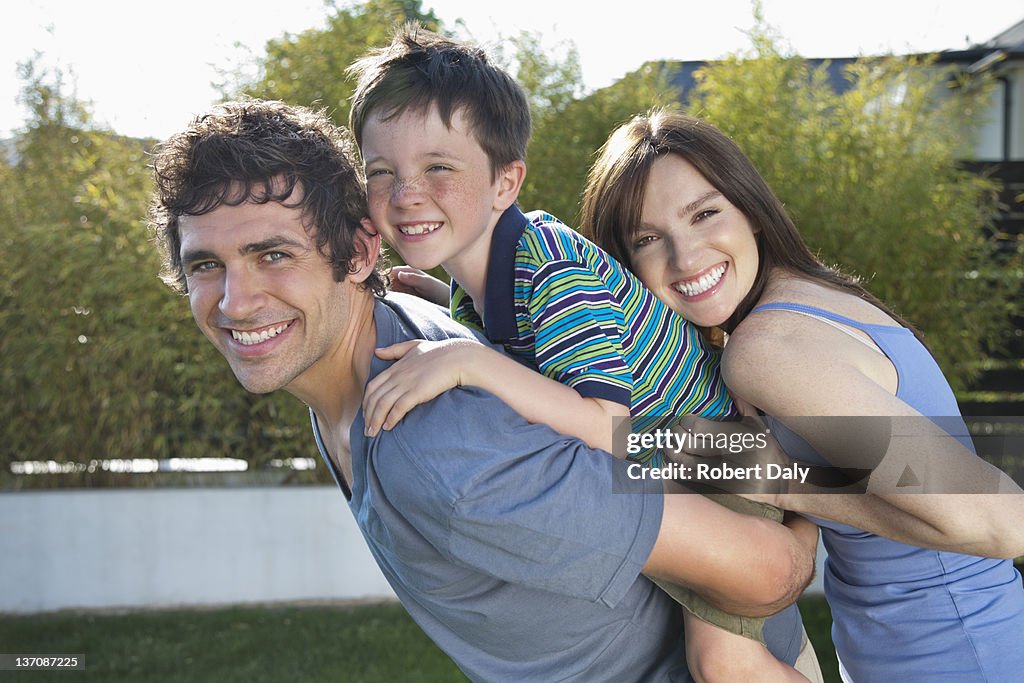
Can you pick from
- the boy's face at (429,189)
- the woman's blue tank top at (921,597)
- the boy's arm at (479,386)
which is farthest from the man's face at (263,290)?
the woman's blue tank top at (921,597)

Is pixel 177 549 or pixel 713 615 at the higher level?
pixel 713 615

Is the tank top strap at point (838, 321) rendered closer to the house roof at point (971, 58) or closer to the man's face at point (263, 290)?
the man's face at point (263, 290)

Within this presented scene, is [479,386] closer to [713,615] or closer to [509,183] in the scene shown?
[713,615]

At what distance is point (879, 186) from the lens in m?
5.24

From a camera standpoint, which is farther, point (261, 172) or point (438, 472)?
point (261, 172)

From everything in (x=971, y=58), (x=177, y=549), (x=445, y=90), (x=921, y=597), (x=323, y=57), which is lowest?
(x=177, y=549)

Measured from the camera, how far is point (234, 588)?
5379mm

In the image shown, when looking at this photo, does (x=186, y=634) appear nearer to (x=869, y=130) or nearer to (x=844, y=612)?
(x=844, y=612)

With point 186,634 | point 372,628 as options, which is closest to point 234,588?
point 186,634

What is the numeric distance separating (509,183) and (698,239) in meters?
0.42

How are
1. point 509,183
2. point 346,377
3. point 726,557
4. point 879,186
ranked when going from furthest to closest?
point 879,186
point 509,183
point 346,377
point 726,557

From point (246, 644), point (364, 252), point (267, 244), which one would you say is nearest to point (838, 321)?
point (364, 252)

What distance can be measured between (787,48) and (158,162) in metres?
4.42

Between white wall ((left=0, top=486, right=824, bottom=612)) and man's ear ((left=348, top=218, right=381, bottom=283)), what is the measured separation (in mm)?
3702
